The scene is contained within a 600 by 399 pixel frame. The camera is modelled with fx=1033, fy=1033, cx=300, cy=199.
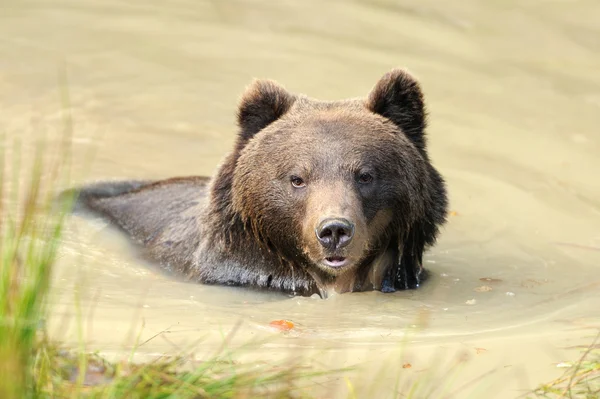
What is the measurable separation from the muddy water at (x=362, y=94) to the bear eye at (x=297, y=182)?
80 centimetres

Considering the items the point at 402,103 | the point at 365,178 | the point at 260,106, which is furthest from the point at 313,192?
the point at 402,103

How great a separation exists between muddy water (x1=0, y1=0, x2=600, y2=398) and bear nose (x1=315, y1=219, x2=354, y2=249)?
46 centimetres

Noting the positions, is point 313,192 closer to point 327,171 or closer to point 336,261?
point 327,171

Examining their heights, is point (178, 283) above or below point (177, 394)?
below

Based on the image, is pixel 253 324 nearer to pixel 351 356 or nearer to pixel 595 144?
pixel 351 356

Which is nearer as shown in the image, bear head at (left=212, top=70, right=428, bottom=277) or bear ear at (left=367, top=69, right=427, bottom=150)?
bear head at (left=212, top=70, right=428, bottom=277)

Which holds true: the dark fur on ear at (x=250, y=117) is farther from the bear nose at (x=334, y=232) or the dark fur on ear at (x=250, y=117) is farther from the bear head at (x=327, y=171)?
the bear nose at (x=334, y=232)

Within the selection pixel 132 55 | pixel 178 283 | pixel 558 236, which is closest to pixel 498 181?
pixel 558 236

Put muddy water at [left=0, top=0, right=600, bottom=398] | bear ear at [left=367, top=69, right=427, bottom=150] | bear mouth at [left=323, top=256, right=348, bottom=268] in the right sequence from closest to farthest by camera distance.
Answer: muddy water at [left=0, top=0, right=600, bottom=398], bear mouth at [left=323, top=256, right=348, bottom=268], bear ear at [left=367, top=69, right=427, bottom=150]

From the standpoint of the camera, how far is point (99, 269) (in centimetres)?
778

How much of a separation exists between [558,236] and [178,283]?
3.64 metres

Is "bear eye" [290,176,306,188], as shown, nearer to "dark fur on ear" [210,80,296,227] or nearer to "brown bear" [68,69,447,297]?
"brown bear" [68,69,447,297]

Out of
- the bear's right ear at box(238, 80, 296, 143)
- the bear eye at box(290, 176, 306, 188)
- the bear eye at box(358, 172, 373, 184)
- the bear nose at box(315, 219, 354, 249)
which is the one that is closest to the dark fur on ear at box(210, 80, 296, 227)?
the bear's right ear at box(238, 80, 296, 143)

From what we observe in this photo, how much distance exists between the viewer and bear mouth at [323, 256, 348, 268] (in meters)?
6.67
